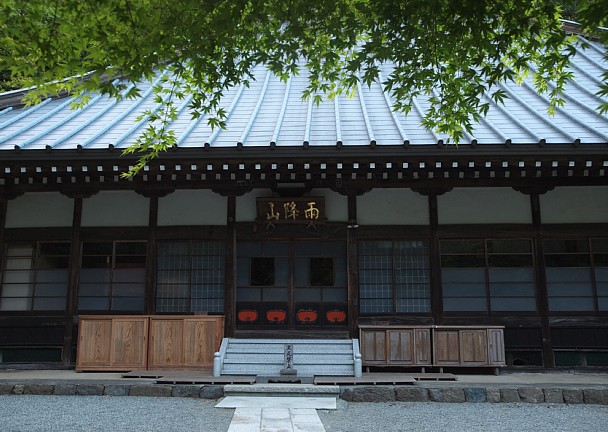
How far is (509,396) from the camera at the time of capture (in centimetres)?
682

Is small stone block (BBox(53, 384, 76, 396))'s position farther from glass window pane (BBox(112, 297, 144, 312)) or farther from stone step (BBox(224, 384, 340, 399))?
stone step (BBox(224, 384, 340, 399))

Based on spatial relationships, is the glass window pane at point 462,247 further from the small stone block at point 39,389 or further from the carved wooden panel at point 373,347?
the small stone block at point 39,389

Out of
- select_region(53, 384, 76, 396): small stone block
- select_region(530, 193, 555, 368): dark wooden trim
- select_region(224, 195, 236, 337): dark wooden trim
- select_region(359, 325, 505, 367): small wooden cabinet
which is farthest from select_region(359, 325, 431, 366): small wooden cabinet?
select_region(53, 384, 76, 396): small stone block

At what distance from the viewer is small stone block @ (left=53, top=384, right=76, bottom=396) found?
708 centimetres

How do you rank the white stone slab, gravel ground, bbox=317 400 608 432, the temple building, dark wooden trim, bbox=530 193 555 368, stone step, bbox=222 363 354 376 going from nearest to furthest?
gravel ground, bbox=317 400 608 432, the white stone slab, stone step, bbox=222 363 354 376, dark wooden trim, bbox=530 193 555 368, the temple building

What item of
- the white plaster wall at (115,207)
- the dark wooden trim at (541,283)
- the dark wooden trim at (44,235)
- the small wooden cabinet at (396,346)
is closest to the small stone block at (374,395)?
the small wooden cabinet at (396,346)

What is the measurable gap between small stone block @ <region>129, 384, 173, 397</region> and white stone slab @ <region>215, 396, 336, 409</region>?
2.91 ft

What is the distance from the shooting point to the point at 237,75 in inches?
204

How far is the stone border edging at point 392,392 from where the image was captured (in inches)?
266

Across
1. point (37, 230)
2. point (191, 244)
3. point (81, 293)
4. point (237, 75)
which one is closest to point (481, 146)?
point (237, 75)

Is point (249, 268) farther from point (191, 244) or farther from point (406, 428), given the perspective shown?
point (406, 428)

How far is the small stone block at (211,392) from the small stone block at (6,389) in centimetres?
274

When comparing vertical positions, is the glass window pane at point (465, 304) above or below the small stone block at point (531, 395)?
above

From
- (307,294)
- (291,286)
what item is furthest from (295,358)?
(291,286)
